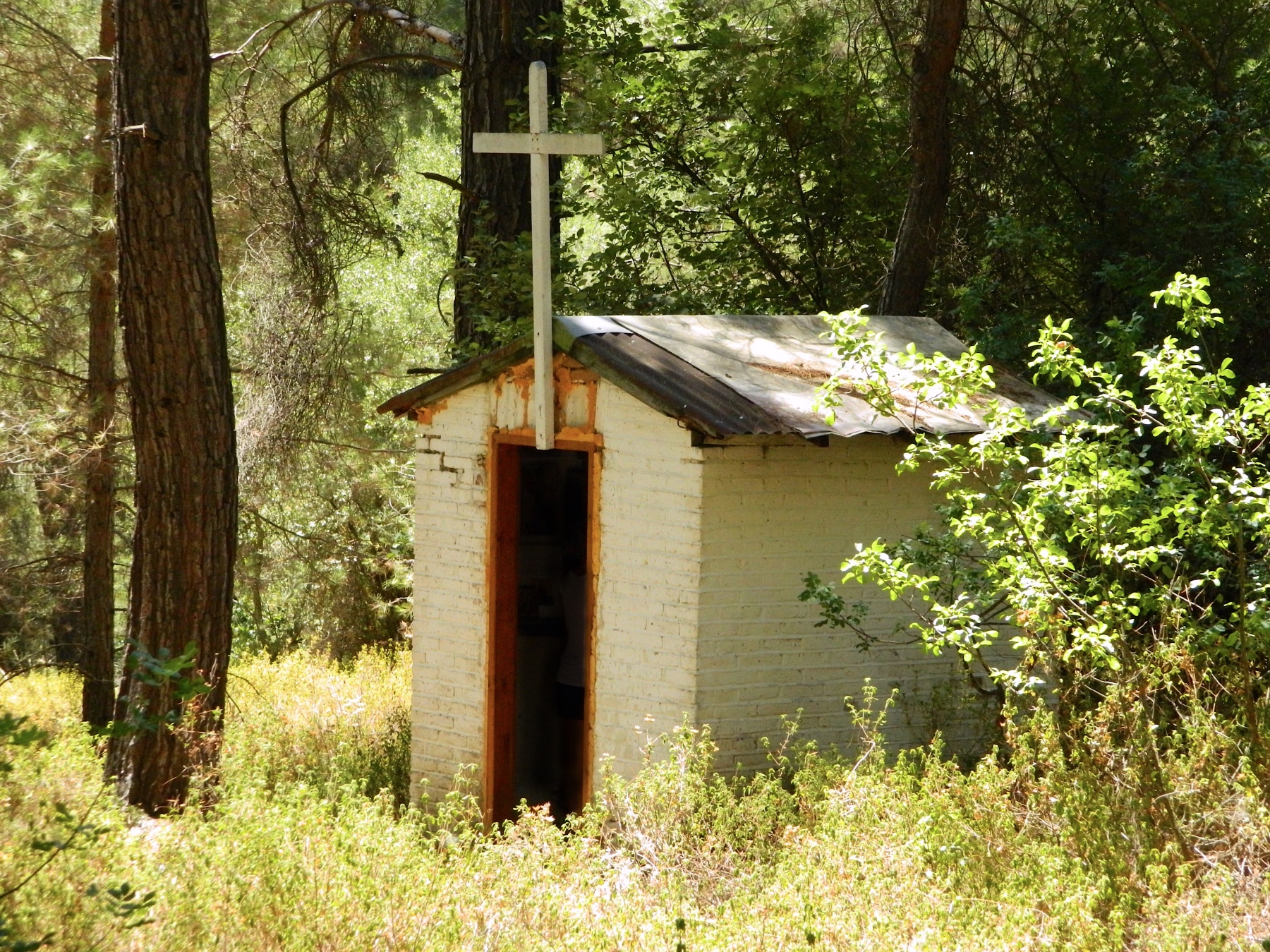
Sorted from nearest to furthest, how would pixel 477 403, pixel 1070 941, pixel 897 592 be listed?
pixel 1070 941 < pixel 897 592 < pixel 477 403

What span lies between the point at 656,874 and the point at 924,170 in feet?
23.7

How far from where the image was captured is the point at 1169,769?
5.71 meters

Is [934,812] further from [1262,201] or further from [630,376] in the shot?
[1262,201]

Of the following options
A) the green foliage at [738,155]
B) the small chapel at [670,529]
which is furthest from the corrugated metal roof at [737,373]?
the green foliage at [738,155]

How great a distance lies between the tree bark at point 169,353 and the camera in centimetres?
820

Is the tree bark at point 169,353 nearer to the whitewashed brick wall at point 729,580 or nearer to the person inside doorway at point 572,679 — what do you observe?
the whitewashed brick wall at point 729,580

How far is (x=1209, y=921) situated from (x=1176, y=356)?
2258 mm

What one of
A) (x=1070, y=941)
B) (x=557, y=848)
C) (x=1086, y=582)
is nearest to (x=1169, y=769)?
(x=1086, y=582)

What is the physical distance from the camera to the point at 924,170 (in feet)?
35.7

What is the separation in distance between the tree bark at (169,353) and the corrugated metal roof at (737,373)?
4.76 ft

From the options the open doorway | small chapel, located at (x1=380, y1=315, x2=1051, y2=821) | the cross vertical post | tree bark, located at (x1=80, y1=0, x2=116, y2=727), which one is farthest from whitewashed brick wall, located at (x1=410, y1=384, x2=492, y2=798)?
tree bark, located at (x1=80, y1=0, x2=116, y2=727)

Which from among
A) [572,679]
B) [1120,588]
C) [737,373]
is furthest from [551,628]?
[1120,588]

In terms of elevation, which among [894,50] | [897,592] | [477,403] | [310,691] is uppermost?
[894,50]

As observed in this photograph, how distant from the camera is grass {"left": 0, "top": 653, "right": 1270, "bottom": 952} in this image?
4621 millimetres
